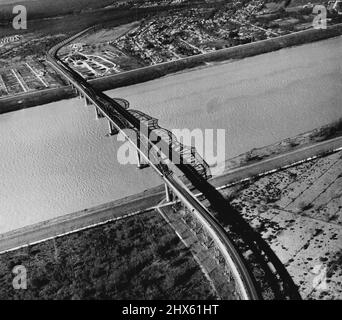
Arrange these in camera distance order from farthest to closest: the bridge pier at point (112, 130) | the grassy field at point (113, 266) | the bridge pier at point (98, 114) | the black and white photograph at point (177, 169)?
the bridge pier at point (98, 114) → the bridge pier at point (112, 130) → the black and white photograph at point (177, 169) → the grassy field at point (113, 266)

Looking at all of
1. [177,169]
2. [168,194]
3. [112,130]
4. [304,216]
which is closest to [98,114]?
[112,130]

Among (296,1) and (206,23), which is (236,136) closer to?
(206,23)

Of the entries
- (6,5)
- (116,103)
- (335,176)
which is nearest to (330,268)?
(335,176)

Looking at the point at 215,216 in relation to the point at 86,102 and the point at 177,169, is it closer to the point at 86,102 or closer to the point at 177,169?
the point at 177,169

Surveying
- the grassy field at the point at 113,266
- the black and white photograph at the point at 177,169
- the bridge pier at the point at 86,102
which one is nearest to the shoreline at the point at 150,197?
the black and white photograph at the point at 177,169

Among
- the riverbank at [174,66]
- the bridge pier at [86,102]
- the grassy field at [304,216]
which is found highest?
the riverbank at [174,66]

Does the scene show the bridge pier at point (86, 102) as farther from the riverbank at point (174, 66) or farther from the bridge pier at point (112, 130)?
the bridge pier at point (112, 130)

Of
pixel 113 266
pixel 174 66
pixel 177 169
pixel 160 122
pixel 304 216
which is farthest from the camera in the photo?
pixel 174 66
